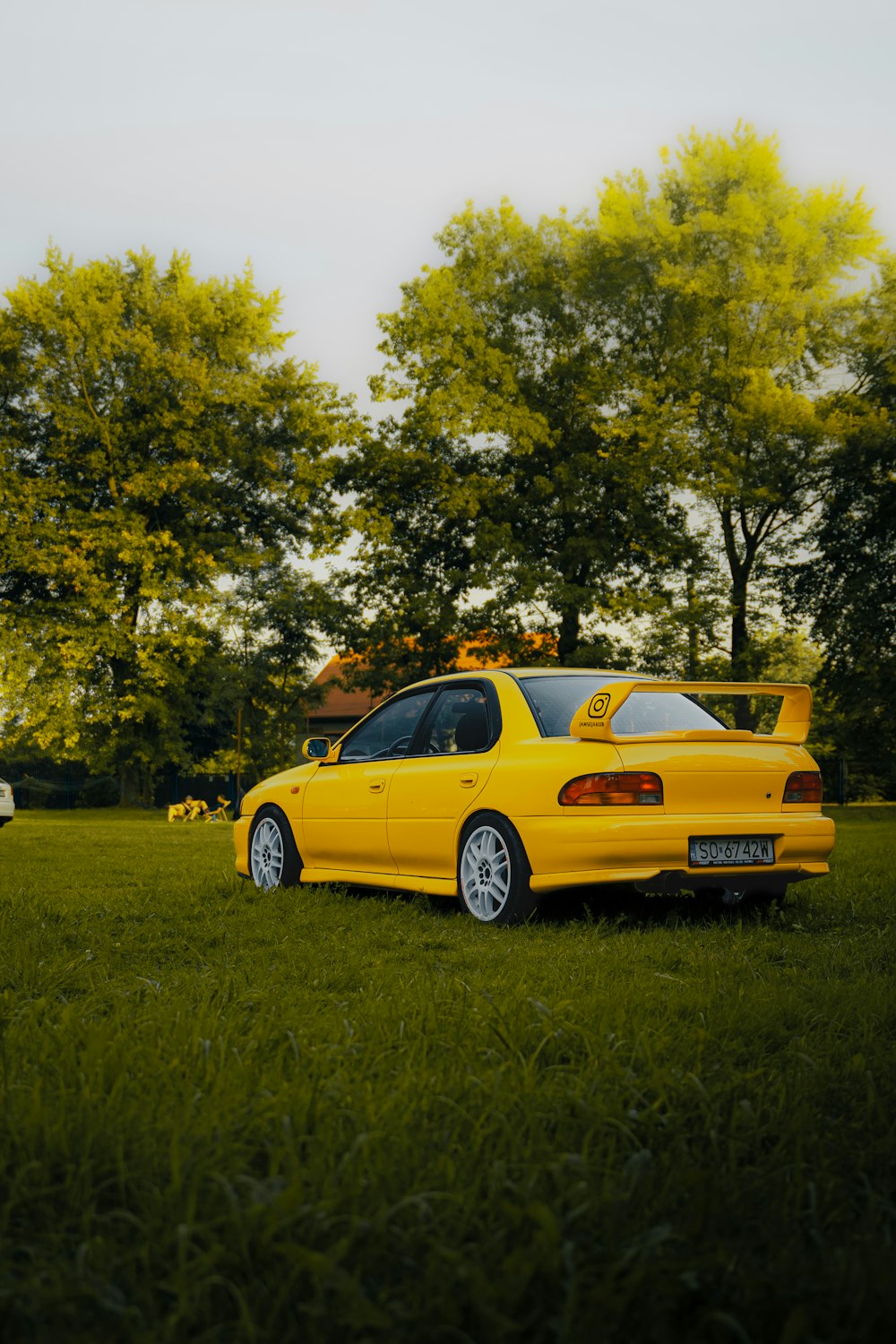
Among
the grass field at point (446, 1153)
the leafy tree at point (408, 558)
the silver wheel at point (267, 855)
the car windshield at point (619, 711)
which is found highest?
the leafy tree at point (408, 558)

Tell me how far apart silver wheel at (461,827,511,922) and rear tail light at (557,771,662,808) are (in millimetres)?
583

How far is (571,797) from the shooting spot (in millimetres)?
7020

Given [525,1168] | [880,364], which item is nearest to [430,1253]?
[525,1168]

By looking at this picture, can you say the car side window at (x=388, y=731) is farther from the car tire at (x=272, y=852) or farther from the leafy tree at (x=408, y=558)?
the leafy tree at (x=408, y=558)

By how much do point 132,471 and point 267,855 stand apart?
29916mm

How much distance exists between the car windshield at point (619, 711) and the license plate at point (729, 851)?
805 millimetres

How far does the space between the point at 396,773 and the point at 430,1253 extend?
6.48 meters

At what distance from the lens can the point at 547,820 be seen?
7078 mm

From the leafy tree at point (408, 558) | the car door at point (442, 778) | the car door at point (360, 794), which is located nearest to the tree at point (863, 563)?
the leafy tree at point (408, 558)

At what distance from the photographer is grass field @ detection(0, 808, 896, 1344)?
6.46 feet

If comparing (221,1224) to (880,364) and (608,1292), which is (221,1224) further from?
(880,364)

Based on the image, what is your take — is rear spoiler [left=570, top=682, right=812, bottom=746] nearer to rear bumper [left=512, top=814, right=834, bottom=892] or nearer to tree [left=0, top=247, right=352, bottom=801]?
rear bumper [left=512, top=814, right=834, bottom=892]

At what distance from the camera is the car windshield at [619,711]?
7.68m

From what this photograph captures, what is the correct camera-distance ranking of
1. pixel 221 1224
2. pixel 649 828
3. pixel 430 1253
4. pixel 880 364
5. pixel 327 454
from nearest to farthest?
pixel 430 1253, pixel 221 1224, pixel 649 828, pixel 880 364, pixel 327 454
